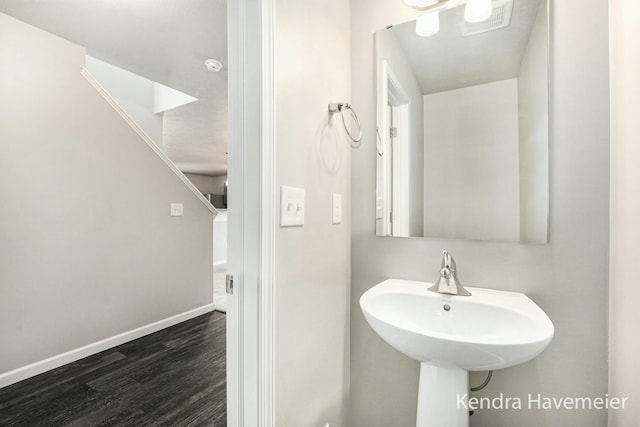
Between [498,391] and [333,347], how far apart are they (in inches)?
24.9

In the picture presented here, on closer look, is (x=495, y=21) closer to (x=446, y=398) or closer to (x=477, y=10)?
(x=477, y=10)

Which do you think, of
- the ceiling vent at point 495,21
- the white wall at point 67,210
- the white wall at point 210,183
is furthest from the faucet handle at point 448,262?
the white wall at point 210,183

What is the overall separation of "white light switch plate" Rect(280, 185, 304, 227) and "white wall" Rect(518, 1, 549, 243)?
2.69 feet

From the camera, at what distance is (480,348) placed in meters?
0.67

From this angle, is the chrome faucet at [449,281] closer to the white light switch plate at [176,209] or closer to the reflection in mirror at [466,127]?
the reflection in mirror at [466,127]

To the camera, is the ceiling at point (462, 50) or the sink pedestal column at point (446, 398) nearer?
the sink pedestal column at point (446, 398)

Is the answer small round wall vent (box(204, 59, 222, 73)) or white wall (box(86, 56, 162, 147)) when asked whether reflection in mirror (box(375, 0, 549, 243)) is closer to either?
small round wall vent (box(204, 59, 222, 73))

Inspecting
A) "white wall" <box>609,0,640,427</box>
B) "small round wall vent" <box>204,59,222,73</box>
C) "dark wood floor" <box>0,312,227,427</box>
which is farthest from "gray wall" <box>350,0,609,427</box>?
"small round wall vent" <box>204,59,222,73</box>

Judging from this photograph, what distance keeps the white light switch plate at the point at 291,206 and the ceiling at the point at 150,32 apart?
4.70 ft

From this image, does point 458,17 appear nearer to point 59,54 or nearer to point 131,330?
point 59,54

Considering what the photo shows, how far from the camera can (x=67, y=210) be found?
2.01 m

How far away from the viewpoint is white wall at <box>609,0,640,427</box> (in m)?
0.75

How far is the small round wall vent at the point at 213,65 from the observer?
2.19 m

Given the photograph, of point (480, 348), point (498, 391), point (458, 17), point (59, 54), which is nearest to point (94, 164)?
point (59, 54)
